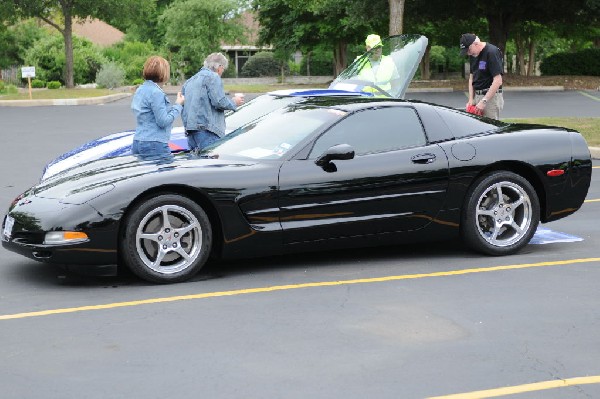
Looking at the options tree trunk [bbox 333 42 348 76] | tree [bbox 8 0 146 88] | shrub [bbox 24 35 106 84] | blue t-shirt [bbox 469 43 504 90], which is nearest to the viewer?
blue t-shirt [bbox 469 43 504 90]

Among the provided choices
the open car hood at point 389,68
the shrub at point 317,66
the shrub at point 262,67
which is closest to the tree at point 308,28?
the shrub at point 317,66

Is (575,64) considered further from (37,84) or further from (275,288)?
(275,288)

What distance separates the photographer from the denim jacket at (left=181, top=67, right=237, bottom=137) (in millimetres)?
10164

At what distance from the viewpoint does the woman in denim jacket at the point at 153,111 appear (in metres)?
8.96

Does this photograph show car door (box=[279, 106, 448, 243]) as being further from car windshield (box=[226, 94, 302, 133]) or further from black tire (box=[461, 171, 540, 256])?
car windshield (box=[226, 94, 302, 133])

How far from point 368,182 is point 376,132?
50cm

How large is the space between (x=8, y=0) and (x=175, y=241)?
36.6 metres

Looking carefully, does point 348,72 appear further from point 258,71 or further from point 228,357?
point 258,71

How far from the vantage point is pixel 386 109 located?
801cm

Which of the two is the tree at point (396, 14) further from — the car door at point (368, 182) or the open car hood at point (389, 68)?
the car door at point (368, 182)

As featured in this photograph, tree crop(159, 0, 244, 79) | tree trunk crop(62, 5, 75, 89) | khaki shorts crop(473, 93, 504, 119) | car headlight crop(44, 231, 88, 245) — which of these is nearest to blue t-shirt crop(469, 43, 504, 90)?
khaki shorts crop(473, 93, 504, 119)

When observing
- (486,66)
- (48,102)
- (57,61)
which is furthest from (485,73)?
(57,61)

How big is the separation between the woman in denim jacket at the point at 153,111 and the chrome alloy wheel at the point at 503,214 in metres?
2.86

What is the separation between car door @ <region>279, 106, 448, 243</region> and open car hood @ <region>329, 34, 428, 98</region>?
154 inches
